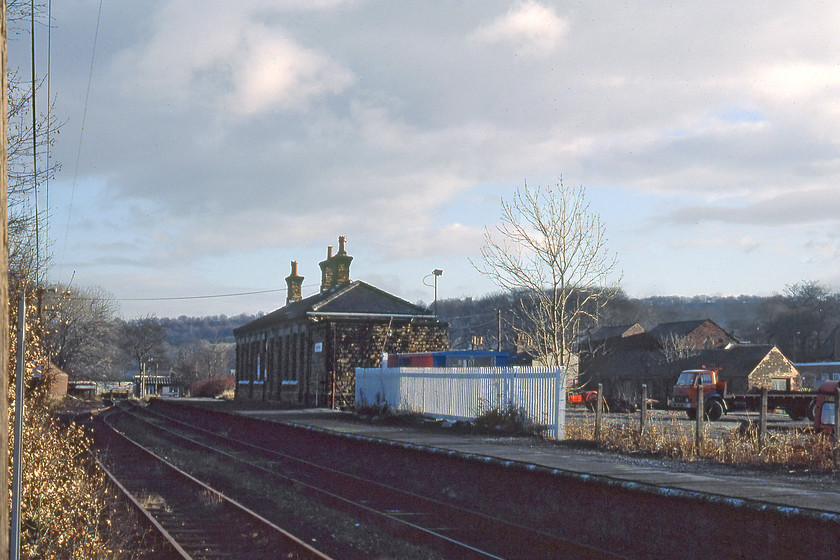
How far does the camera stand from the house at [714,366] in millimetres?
58406

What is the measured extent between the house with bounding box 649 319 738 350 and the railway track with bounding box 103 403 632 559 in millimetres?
60664

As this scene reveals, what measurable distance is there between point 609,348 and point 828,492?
73247 mm

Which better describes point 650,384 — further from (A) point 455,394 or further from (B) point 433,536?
(B) point 433,536

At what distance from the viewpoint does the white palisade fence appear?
18.7 metres

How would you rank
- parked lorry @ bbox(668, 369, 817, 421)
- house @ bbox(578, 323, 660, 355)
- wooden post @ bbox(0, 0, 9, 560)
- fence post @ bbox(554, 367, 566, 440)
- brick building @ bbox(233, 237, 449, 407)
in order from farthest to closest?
1. house @ bbox(578, 323, 660, 355)
2. brick building @ bbox(233, 237, 449, 407)
3. parked lorry @ bbox(668, 369, 817, 421)
4. fence post @ bbox(554, 367, 566, 440)
5. wooden post @ bbox(0, 0, 9, 560)

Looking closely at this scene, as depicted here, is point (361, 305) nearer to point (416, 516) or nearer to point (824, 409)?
point (824, 409)

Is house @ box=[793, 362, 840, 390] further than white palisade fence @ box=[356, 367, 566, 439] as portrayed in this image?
Yes

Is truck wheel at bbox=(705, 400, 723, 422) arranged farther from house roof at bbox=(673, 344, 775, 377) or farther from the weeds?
house roof at bbox=(673, 344, 775, 377)

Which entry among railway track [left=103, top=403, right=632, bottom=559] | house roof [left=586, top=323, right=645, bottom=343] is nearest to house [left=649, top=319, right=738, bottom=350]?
house roof [left=586, top=323, right=645, bottom=343]

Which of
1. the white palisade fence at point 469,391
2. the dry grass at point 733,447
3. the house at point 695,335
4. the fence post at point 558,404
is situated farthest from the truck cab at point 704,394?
the house at point 695,335

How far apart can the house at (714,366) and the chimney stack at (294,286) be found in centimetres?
2160

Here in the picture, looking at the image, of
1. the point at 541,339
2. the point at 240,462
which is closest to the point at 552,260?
the point at 541,339

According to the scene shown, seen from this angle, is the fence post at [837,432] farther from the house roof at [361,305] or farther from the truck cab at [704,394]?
the house roof at [361,305]

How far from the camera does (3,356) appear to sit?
3900mm
